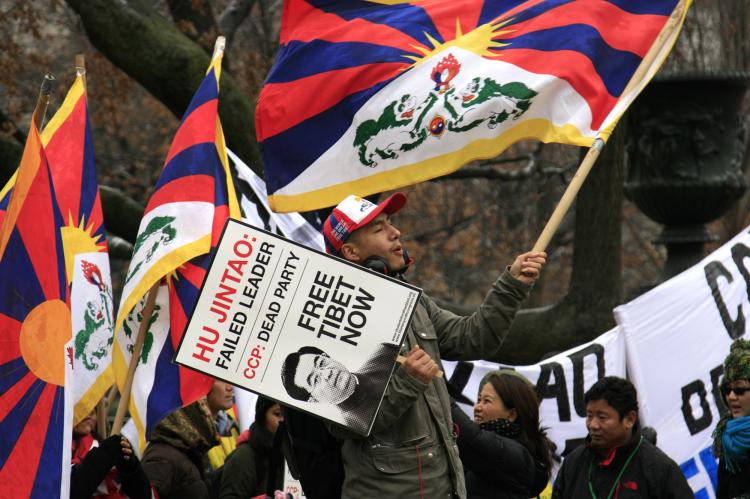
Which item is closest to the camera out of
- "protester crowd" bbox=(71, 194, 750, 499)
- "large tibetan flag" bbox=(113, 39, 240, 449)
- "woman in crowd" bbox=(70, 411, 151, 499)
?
"protester crowd" bbox=(71, 194, 750, 499)

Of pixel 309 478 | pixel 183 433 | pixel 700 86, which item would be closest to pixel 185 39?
pixel 700 86

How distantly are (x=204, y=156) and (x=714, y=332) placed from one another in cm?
297

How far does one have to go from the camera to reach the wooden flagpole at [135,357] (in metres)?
6.32

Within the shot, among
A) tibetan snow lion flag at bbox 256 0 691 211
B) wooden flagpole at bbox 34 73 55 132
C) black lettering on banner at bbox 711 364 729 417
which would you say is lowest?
black lettering on banner at bbox 711 364 729 417

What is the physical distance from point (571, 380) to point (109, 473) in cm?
287

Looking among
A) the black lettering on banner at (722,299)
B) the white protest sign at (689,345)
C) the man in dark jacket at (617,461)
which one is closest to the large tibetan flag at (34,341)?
the man in dark jacket at (617,461)

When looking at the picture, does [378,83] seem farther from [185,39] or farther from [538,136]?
[185,39]

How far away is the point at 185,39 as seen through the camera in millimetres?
11359

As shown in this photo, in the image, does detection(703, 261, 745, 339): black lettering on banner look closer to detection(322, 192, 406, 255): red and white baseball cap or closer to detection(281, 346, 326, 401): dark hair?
detection(322, 192, 406, 255): red and white baseball cap

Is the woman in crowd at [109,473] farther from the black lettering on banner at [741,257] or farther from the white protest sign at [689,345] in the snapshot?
the black lettering on banner at [741,257]

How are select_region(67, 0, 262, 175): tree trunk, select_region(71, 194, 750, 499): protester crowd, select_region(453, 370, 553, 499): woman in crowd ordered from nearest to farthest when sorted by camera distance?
select_region(71, 194, 750, 499): protester crowd
select_region(453, 370, 553, 499): woman in crowd
select_region(67, 0, 262, 175): tree trunk

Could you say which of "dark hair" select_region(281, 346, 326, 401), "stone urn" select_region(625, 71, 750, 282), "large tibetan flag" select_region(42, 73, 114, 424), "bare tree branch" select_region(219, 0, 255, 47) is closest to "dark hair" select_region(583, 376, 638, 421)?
"dark hair" select_region(281, 346, 326, 401)

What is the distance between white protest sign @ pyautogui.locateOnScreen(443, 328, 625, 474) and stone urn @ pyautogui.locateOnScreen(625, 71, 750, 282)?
193 centimetres

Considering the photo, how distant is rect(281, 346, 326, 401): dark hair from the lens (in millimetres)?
4742
